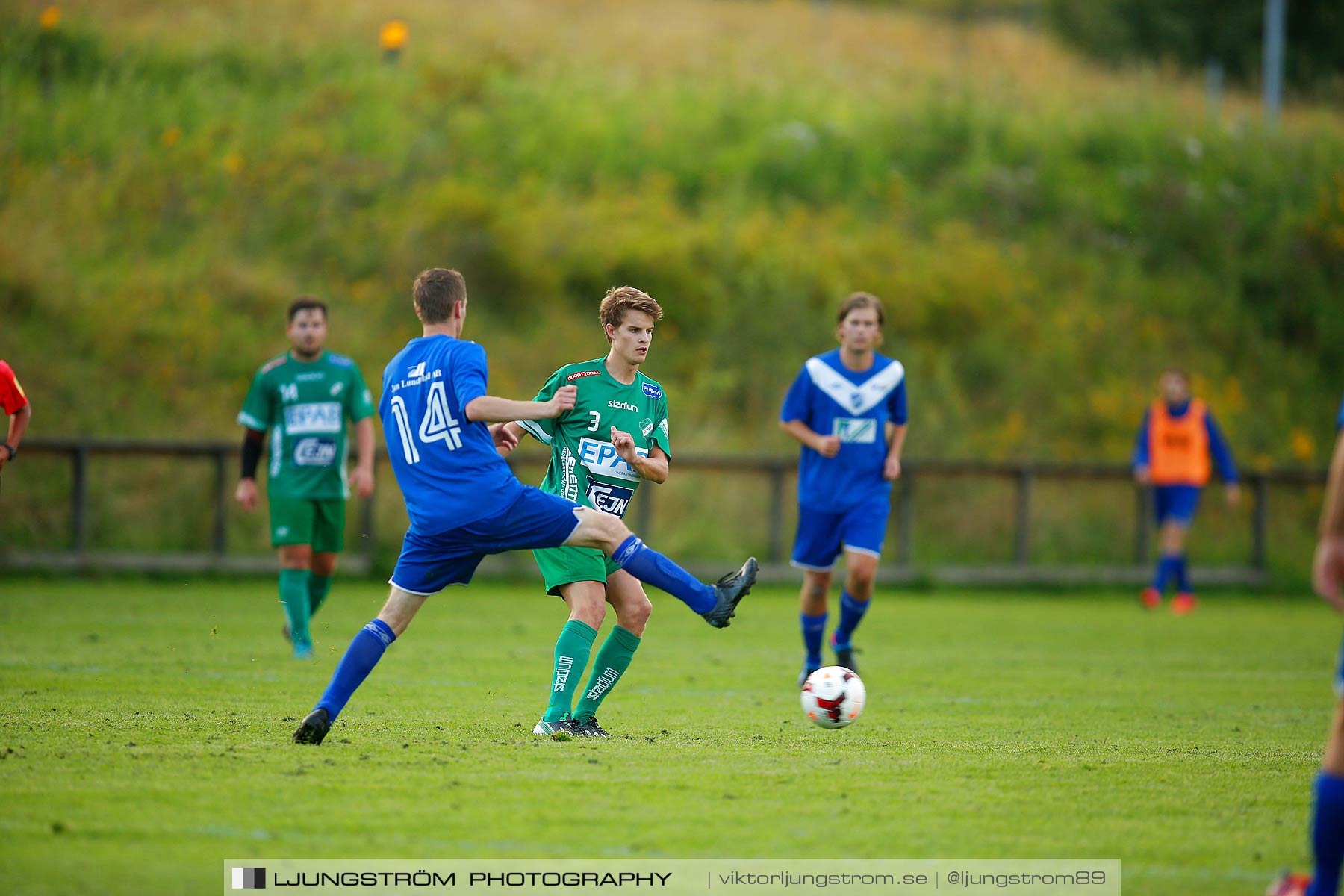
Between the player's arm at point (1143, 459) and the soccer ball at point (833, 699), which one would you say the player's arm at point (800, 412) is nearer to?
the soccer ball at point (833, 699)

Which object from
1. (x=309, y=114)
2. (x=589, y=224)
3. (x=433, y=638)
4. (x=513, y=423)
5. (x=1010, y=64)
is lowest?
(x=433, y=638)

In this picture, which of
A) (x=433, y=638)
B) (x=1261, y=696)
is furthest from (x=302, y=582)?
(x=1261, y=696)

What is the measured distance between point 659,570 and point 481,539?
28.8 inches

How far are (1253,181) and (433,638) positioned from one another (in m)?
20.9

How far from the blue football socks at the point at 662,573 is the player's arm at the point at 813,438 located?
299 centimetres

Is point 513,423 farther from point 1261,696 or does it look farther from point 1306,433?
point 1306,433

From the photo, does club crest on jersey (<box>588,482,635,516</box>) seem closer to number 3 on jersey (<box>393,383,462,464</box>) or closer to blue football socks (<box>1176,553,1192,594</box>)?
number 3 on jersey (<box>393,383,462,464</box>)

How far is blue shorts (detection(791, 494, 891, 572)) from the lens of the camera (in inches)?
360

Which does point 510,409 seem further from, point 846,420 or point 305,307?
point 305,307

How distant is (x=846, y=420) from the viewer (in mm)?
9320

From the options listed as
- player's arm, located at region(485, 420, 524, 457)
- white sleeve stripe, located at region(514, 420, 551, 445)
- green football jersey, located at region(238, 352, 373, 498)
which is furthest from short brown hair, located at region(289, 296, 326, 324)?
white sleeve stripe, located at region(514, 420, 551, 445)

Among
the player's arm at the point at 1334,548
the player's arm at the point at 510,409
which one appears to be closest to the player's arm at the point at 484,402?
the player's arm at the point at 510,409

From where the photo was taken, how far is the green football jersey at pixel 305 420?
10055 mm

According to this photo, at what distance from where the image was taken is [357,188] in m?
22.6
